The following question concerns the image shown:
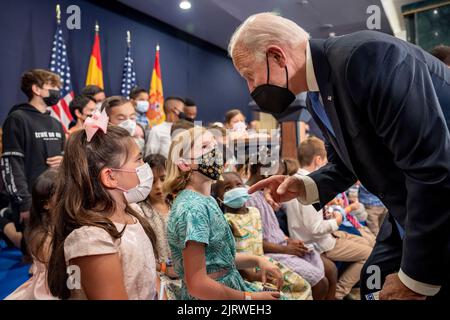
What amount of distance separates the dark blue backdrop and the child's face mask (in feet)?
4.86

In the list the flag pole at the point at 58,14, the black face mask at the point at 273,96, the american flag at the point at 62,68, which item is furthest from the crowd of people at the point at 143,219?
the flag pole at the point at 58,14

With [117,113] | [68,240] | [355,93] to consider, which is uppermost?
[117,113]

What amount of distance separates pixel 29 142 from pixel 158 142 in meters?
0.96

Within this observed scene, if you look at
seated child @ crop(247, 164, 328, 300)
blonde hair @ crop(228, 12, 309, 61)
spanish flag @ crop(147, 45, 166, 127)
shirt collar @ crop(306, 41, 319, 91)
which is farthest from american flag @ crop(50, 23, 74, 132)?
shirt collar @ crop(306, 41, 319, 91)

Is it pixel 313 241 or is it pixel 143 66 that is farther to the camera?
pixel 143 66

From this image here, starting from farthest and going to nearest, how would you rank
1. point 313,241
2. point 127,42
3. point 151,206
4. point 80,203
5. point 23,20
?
point 127,42 < point 23,20 < point 313,241 < point 151,206 < point 80,203

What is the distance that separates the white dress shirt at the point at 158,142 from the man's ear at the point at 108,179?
155 centimetres

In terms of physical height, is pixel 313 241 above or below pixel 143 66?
below

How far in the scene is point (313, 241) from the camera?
2.84 meters

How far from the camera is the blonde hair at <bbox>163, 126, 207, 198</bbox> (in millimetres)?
1682

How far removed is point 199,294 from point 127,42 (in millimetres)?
4713
